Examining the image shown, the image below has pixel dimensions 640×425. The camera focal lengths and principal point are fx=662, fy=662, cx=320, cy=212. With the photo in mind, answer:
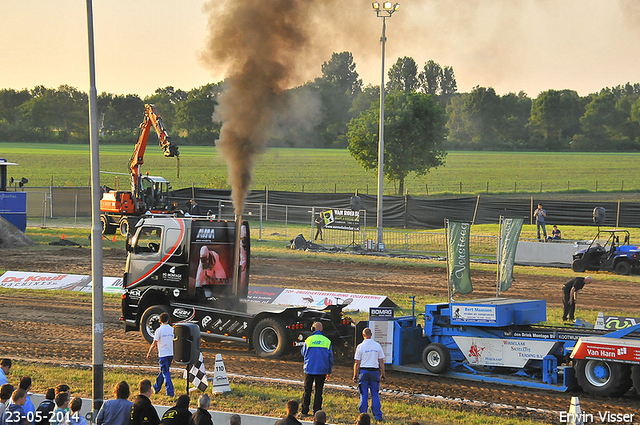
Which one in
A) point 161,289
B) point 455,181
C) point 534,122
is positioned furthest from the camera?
point 534,122

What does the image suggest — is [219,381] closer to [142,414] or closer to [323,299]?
[142,414]

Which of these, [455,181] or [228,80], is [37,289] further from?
[455,181]

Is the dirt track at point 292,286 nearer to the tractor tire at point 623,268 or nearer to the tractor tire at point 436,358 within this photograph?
the tractor tire at point 436,358

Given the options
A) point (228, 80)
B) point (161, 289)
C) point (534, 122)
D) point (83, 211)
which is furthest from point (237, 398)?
Result: point (534, 122)

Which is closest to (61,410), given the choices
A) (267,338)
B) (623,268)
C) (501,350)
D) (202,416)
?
(202,416)

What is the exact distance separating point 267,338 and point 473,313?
4252 mm

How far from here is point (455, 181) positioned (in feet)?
253

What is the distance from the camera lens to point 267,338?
13766mm

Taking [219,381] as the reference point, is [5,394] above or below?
above

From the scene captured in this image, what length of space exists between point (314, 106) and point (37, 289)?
11.2 meters

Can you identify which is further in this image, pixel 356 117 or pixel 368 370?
pixel 356 117

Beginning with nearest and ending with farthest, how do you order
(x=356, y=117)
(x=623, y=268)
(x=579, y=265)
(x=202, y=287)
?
(x=202, y=287) < (x=623, y=268) < (x=579, y=265) < (x=356, y=117)

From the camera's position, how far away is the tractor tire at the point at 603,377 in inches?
426

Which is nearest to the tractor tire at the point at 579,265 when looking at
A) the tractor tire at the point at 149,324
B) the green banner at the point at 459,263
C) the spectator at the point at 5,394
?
the green banner at the point at 459,263
